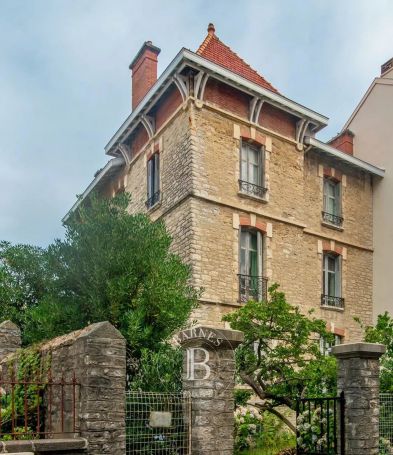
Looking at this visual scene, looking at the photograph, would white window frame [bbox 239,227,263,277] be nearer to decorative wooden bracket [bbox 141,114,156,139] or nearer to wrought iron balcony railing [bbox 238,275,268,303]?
wrought iron balcony railing [bbox 238,275,268,303]

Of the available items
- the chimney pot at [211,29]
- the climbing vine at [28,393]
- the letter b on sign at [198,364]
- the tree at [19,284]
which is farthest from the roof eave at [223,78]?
the letter b on sign at [198,364]

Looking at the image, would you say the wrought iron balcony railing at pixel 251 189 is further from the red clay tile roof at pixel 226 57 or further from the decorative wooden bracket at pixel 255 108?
the red clay tile roof at pixel 226 57

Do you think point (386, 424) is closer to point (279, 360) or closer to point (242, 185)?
point (279, 360)

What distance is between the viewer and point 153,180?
18.3 metres

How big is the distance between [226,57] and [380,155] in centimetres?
668

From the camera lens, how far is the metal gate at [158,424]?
23.7 feet

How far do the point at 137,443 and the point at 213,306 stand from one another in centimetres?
838

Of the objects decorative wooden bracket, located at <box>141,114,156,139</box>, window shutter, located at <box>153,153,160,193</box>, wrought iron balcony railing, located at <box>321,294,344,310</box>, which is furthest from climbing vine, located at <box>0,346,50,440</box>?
wrought iron balcony railing, located at <box>321,294,344,310</box>

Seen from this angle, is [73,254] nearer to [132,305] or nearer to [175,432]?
[132,305]

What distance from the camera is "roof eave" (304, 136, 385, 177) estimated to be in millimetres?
18750

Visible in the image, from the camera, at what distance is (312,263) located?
18.4 m

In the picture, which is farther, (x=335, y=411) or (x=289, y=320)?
(x=289, y=320)

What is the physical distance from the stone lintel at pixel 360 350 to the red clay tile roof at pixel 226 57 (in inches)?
415

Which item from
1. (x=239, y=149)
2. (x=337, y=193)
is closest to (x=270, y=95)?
(x=239, y=149)
